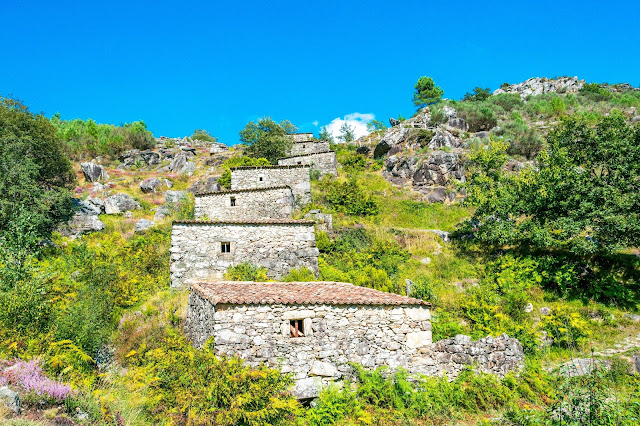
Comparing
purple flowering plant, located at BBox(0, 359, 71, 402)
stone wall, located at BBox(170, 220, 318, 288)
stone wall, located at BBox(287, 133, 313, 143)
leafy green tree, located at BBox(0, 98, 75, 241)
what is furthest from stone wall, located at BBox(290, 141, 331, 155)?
purple flowering plant, located at BBox(0, 359, 71, 402)

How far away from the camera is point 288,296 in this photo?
10.0 metres

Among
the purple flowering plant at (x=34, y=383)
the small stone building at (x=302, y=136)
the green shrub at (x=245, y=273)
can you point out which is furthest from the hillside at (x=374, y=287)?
the small stone building at (x=302, y=136)

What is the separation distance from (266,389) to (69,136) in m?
59.0

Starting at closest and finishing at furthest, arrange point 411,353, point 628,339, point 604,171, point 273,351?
1. point 273,351
2. point 411,353
3. point 628,339
4. point 604,171

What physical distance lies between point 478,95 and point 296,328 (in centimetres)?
7246

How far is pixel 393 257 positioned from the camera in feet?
63.8

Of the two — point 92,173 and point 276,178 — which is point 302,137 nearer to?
point 276,178

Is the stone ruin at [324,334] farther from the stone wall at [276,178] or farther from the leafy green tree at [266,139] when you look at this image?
the leafy green tree at [266,139]

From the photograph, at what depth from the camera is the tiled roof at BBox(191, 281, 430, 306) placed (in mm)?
9438

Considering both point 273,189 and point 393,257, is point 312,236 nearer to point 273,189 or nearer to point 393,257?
point 393,257

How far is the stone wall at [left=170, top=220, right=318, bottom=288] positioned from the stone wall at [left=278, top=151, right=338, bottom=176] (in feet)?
58.4

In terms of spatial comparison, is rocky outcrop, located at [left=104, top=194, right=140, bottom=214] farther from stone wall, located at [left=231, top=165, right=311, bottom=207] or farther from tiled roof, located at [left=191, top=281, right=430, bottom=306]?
tiled roof, located at [left=191, top=281, right=430, bottom=306]

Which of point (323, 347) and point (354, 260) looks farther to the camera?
point (354, 260)

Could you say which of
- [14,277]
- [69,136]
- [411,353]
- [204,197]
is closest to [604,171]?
[411,353]
